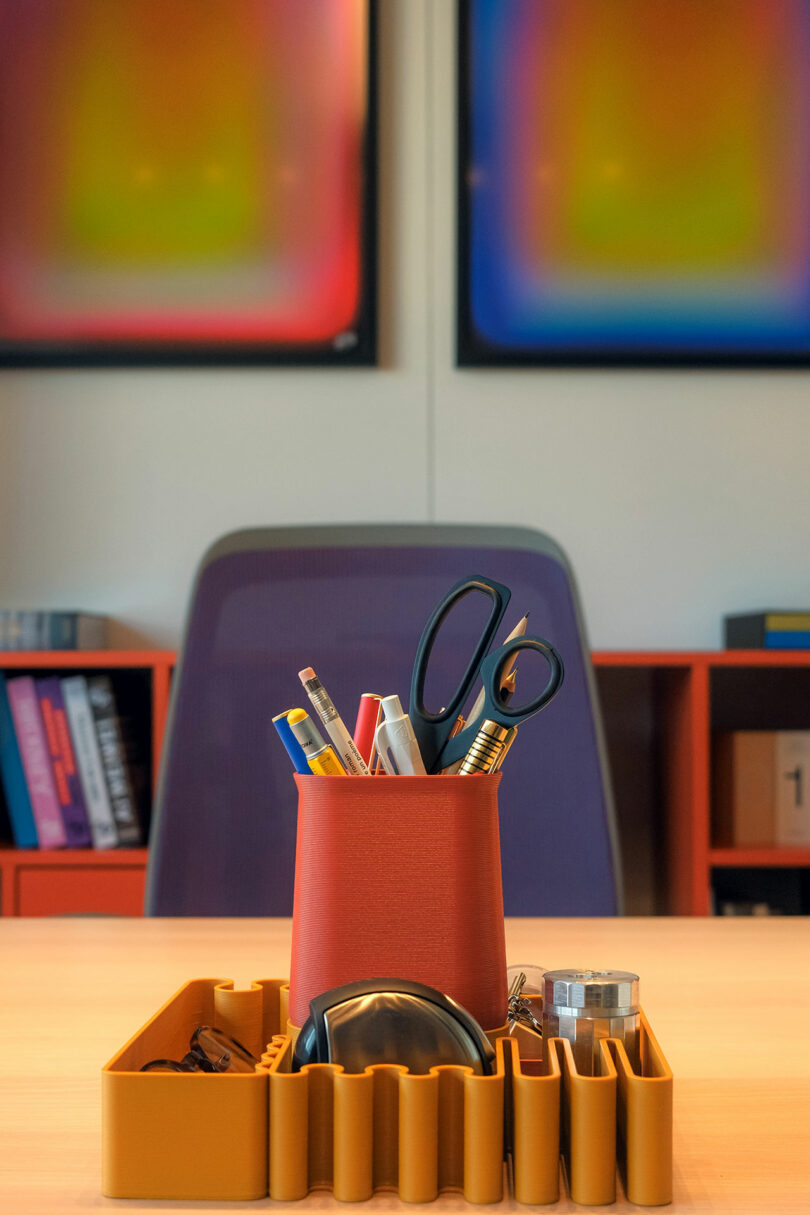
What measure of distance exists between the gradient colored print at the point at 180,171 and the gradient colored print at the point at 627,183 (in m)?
0.27

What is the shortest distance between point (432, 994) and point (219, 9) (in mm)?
2249

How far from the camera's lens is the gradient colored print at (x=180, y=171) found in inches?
88.2

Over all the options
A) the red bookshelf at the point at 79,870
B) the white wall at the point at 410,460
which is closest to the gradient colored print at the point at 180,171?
the white wall at the point at 410,460

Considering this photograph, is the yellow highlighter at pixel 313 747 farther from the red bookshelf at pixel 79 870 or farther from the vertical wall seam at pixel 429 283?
the vertical wall seam at pixel 429 283

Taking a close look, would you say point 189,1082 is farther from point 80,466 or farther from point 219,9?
point 219,9

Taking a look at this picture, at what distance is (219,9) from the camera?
223 cm

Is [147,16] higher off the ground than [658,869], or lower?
higher

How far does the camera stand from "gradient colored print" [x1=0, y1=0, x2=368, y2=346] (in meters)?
2.24

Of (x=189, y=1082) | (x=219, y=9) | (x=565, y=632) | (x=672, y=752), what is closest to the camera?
(x=189, y=1082)

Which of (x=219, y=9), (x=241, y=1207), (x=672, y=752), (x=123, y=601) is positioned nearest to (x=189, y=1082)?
(x=241, y=1207)

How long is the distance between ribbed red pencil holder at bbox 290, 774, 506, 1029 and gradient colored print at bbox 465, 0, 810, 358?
74.2 inches

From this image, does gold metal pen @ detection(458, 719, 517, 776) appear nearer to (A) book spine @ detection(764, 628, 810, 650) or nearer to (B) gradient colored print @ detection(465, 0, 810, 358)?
(A) book spine @ detection(764, 628, 810, 650)

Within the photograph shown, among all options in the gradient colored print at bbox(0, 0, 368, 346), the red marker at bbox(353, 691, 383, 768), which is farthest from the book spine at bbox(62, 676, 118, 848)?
the red marker at bbox(353, 691, 383, 768)

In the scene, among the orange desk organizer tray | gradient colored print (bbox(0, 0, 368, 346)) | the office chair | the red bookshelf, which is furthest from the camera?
gradient colored print (bbox(0, 0, 368, 346))
